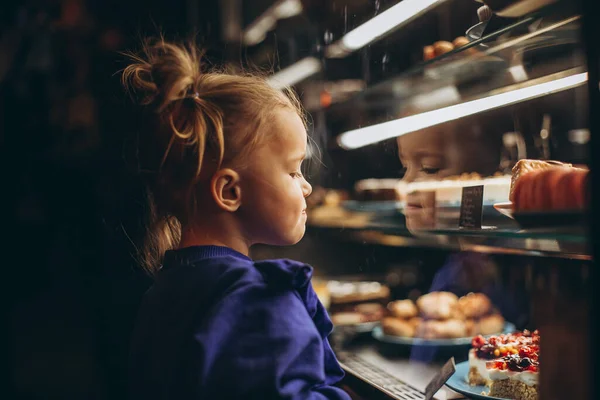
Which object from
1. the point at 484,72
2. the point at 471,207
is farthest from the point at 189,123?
the point at 484,72

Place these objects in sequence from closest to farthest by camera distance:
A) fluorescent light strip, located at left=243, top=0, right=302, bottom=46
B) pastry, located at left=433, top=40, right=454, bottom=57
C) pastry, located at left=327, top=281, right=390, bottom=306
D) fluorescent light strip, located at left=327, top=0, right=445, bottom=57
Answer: pastry, located at left=433, top=40, right=454, bottom=57 → fluorescent light strip, located at left=327, top=0, right=445, bottom=57 → pastry, located at left=327, top=281, right=390, bottom=306 → fluorescent light strip, located at left=243, top=0, right=302, bottom=46

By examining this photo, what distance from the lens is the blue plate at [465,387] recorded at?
1124 millimetres

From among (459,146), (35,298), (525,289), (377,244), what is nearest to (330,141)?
(377,244)

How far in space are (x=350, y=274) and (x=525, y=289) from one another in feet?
2.22

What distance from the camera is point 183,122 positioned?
3.49 ft

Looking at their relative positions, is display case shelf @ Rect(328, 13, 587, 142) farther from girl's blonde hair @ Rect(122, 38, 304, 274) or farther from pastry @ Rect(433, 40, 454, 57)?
girl's blonde hair @ Rect(122, 38, 304, 274)

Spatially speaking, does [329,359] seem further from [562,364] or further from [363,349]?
[363,349]

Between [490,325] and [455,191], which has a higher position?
[455,191]

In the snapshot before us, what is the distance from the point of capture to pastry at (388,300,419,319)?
177 cm

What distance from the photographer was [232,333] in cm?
91

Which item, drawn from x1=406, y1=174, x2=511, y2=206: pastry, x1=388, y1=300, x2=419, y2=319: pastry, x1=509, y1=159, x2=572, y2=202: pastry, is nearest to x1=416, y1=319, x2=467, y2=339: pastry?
x1=388, y1=300, x2=419, y2=319: pastry

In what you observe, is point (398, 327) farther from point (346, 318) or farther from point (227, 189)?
point (227, 189)

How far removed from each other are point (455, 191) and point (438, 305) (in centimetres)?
49

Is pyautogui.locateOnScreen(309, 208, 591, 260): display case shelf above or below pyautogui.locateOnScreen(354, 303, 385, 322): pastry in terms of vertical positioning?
above
